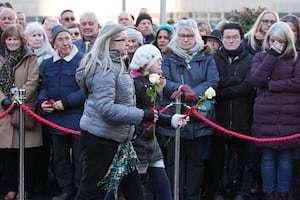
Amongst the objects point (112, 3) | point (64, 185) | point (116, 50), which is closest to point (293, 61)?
point (116, 50)

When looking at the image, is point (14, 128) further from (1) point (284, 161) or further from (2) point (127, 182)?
(1) point (284, 161)

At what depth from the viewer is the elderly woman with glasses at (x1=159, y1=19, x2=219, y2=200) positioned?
6940 millimetres

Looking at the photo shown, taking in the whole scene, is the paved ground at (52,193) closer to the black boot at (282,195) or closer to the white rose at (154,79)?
the black boot at (282,195)

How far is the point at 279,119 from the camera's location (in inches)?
265

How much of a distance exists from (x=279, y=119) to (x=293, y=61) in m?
0.61

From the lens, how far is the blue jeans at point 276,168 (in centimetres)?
687

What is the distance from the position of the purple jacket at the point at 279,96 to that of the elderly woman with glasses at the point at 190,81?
54 cm

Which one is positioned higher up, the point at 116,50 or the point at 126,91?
the point at 116,50

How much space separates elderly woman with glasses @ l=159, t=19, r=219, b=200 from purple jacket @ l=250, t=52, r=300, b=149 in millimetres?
540

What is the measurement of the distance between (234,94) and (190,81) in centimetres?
49

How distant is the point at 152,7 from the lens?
20.1 meters

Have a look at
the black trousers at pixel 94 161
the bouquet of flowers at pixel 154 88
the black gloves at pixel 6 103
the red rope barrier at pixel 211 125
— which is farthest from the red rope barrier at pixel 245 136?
the black gloves at pixel 6 103

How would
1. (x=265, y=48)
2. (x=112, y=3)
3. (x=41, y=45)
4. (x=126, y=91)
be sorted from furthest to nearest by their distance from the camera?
(x=112, y=3)
(x=41, y=45)
(x=265, y=48)
(x=126, y=91)

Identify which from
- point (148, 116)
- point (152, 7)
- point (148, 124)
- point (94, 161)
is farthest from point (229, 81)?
point (152, 7)
